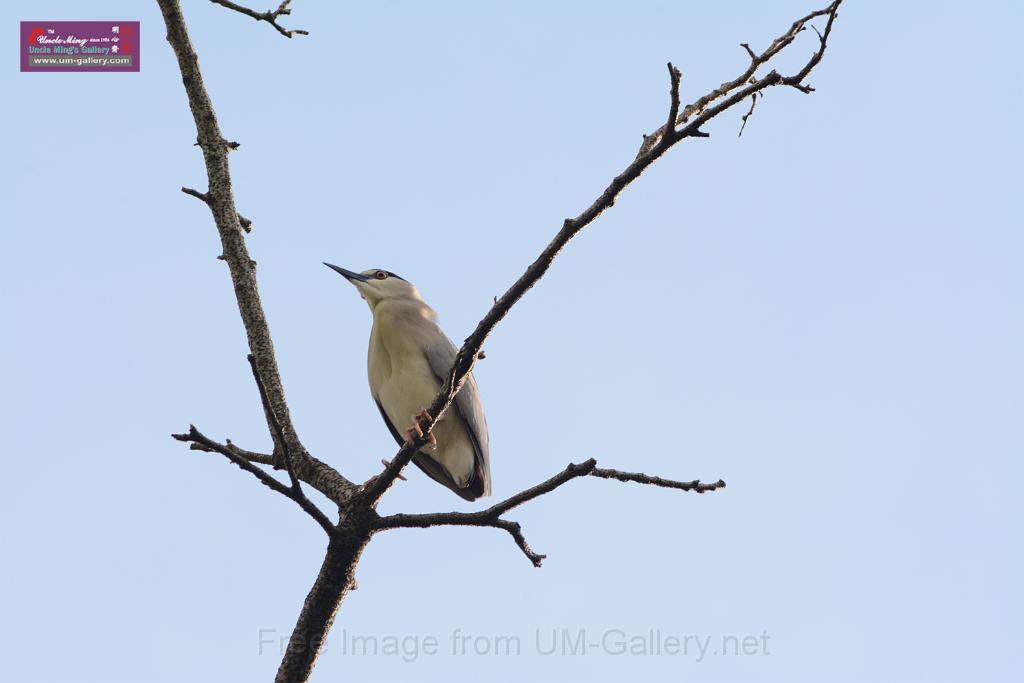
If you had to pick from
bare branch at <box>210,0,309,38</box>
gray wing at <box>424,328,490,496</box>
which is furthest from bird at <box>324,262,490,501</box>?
bare branch at <box>210,0,309,38</box>

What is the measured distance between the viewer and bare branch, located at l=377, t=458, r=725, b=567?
3.51m

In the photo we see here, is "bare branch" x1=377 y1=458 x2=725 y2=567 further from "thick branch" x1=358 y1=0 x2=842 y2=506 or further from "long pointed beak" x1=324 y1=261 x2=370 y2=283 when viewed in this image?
"long pointed beak" x1=324 y1=261 x2=370 y2=283

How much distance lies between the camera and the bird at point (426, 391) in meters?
7.33

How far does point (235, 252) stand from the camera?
14.5 feet

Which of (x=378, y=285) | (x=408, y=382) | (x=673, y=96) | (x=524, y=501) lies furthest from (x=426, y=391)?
(x=673, y=96)

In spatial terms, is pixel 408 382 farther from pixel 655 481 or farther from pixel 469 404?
pixel 655 481

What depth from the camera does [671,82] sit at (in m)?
3.17

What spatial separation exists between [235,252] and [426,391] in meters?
2.97

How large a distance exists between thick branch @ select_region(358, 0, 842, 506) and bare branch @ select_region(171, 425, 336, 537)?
0.20 metres

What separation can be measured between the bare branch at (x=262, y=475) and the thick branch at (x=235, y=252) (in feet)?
1.16

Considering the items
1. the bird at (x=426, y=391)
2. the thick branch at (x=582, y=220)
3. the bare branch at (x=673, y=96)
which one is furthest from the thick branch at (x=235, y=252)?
the bird at (x=426, y=391)

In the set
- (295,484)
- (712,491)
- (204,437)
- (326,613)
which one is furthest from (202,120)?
(712,491)

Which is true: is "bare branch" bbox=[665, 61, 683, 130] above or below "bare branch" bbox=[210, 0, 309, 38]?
below

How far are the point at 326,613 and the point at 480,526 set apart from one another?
645 mm
